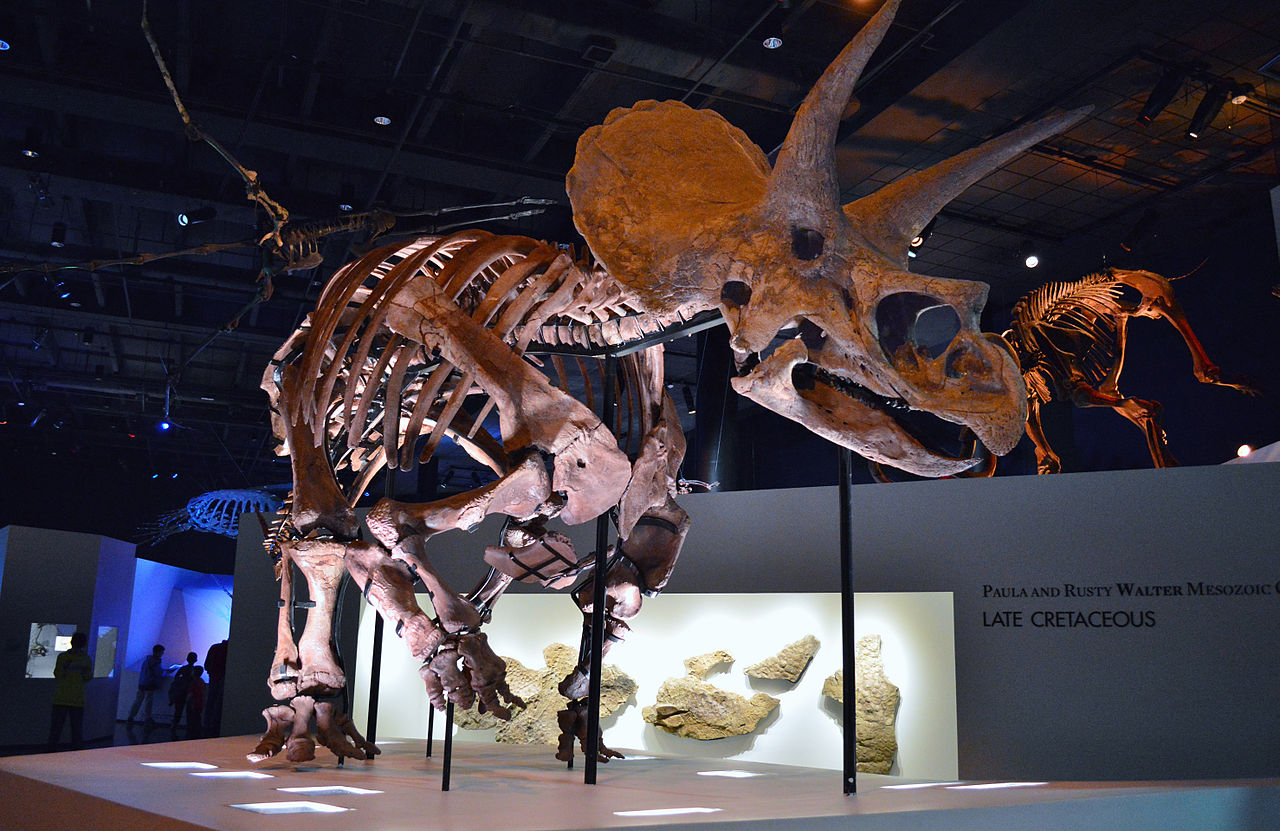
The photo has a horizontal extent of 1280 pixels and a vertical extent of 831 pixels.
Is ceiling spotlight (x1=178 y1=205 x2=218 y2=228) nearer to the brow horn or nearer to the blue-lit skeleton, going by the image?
the blue-lit skeleton

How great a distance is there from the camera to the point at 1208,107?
7.47m

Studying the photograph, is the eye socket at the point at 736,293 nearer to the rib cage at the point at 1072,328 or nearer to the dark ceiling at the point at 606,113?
the dark ceiling at the point at 606,113

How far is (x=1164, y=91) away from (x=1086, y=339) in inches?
95.4

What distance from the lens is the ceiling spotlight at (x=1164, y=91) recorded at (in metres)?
7.16

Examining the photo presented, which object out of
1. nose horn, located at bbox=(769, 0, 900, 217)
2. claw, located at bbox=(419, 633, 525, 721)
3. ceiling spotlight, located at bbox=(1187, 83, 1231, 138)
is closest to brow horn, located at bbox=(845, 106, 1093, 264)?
nose horn, located at bbox=(769, 0, 900, 217)

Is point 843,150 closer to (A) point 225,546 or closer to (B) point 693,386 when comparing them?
(B) point 693,386

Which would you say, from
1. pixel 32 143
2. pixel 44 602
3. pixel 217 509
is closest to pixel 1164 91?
pixel 32 143

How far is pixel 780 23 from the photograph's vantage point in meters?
7.18

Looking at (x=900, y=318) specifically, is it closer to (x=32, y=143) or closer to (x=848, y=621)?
(x=848, y=621)

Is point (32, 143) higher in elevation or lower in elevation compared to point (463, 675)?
higher

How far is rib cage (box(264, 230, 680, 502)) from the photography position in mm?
4164

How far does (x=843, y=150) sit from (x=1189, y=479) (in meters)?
3.80

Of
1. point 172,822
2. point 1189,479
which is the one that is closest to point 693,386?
point 1189,479

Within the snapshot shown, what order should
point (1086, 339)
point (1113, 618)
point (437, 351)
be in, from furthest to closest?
point (1086, 339) → point (1113, 618) → point (437, 351)
